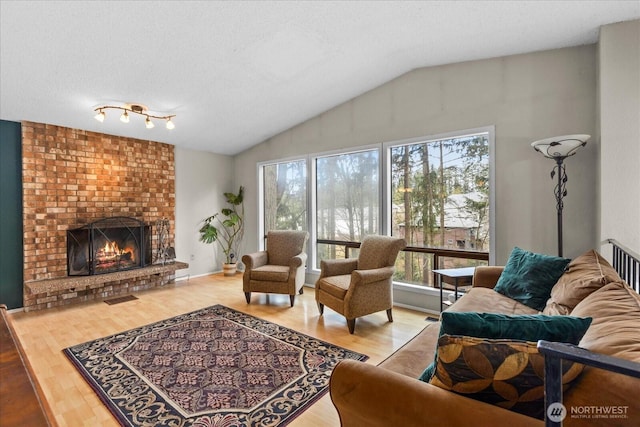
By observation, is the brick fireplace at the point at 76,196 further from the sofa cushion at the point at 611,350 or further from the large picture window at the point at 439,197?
the sofa cushion at the point at 611,350

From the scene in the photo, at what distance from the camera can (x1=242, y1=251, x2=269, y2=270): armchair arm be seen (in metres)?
4.01

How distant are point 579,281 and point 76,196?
542cm

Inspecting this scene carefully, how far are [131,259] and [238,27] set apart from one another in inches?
149

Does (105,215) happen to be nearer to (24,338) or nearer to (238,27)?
(24,338)

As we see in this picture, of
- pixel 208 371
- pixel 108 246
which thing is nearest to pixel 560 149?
pixel 208 371

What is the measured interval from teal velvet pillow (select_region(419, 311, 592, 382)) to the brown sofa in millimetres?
112

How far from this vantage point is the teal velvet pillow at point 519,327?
0.94 metres

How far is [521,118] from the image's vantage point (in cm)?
311

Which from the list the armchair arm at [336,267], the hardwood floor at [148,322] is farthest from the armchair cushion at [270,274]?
the armchair arm at [336,267]

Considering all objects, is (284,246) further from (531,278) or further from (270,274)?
(531,278)

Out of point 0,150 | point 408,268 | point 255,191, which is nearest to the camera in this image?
point 0,150

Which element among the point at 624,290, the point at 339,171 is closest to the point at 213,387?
the point at 624,290

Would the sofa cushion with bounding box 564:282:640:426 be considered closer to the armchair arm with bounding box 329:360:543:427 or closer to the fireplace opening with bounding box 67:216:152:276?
the armchair arm with bounding box 329:360:543:427

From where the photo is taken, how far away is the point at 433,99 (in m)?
3.63
